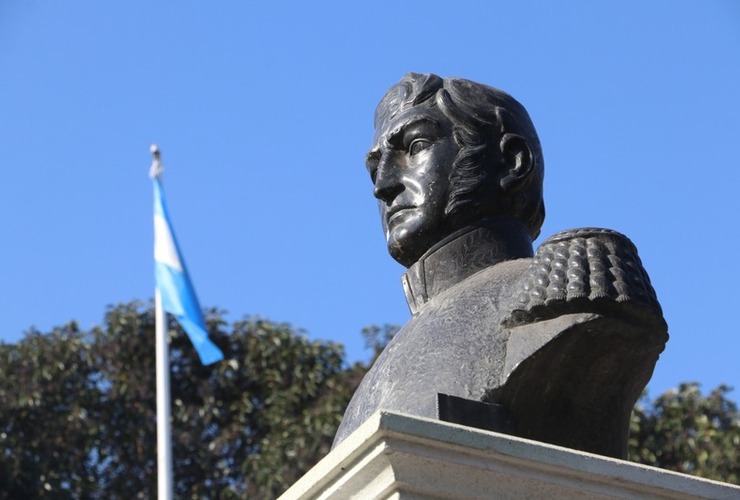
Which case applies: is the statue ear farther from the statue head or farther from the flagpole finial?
the flagpole finial

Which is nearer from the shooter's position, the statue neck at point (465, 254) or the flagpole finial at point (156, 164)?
the statue neck at point (465, 254)

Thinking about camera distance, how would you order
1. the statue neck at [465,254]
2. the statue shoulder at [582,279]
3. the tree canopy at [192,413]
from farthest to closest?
the tree canopy at [192,413] < the statue neck at [465,254] < the statue shoulder at [582,279]

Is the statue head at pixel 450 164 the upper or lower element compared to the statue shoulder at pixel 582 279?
upper

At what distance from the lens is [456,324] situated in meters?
4.11

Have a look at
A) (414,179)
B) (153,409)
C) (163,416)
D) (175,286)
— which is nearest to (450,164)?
(414,179)

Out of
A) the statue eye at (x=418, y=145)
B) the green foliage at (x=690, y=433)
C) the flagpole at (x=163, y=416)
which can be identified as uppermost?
the flagpole at (x=163, y=416)

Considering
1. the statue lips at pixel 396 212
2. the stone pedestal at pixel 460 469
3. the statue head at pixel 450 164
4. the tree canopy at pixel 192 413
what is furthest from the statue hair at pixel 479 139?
the tree canopy at pixel 192 413

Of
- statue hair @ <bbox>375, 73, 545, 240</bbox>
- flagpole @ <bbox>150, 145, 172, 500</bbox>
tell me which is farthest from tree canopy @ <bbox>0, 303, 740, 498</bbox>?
statue hair @ <bbox>375, 73, 545, 240</bbox>

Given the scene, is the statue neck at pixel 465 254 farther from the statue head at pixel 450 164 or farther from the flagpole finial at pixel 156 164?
the flagpole finial at pixel 156 164

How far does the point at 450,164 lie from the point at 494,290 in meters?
0.44

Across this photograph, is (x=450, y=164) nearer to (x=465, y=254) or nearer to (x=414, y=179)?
(x=414, y=179)

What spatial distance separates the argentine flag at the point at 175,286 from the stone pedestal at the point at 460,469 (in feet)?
31.4

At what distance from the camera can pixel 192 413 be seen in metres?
14.2

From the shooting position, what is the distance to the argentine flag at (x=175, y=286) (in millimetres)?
13352
